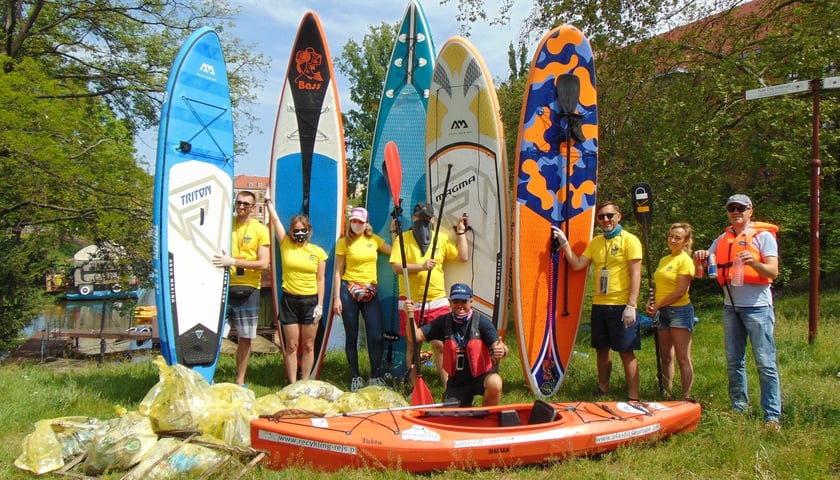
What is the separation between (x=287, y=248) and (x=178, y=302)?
101 cm

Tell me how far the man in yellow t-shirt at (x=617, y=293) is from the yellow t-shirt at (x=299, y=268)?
2062 millimetres

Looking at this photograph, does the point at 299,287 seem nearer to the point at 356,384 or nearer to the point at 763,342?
the point at 356,384

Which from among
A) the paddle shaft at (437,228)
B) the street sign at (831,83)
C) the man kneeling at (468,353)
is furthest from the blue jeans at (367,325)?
the street sign at (831,83)

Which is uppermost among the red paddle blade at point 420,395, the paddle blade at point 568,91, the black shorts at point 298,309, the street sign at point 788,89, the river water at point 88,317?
the paddle blade at point 568,91

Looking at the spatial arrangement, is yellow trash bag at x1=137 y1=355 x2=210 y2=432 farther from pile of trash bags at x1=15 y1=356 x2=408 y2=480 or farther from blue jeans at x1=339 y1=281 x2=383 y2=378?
blue jeans at x1=339 y1=281 x2=383 y2=378

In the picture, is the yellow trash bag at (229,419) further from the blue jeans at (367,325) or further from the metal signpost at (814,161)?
the metal signpost at (814,161)

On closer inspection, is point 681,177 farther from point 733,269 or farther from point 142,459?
point 142,459

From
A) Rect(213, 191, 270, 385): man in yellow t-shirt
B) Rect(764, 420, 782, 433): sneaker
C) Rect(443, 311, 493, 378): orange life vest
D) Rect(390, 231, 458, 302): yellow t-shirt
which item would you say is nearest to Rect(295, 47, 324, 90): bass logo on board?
Rect(213, 191, 270, 385): man in yellow t-shirt

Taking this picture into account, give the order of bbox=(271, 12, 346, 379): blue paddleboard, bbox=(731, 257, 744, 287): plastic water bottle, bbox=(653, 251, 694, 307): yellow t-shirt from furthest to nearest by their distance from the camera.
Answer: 1. bbox=(271, 12, 346, 379): blue paddleboard
2. bbox=(653, 251, 694, 307): yellow t-shirt
3. bbox=(731, 257, 744, 287): plastic water bottle

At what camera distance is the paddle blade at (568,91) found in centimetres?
508

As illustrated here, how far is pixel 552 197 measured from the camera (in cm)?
504

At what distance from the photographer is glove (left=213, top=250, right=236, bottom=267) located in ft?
15.1

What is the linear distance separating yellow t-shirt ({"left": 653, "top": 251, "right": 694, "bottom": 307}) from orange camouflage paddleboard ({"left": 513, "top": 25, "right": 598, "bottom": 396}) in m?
1.07

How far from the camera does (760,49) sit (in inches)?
327
